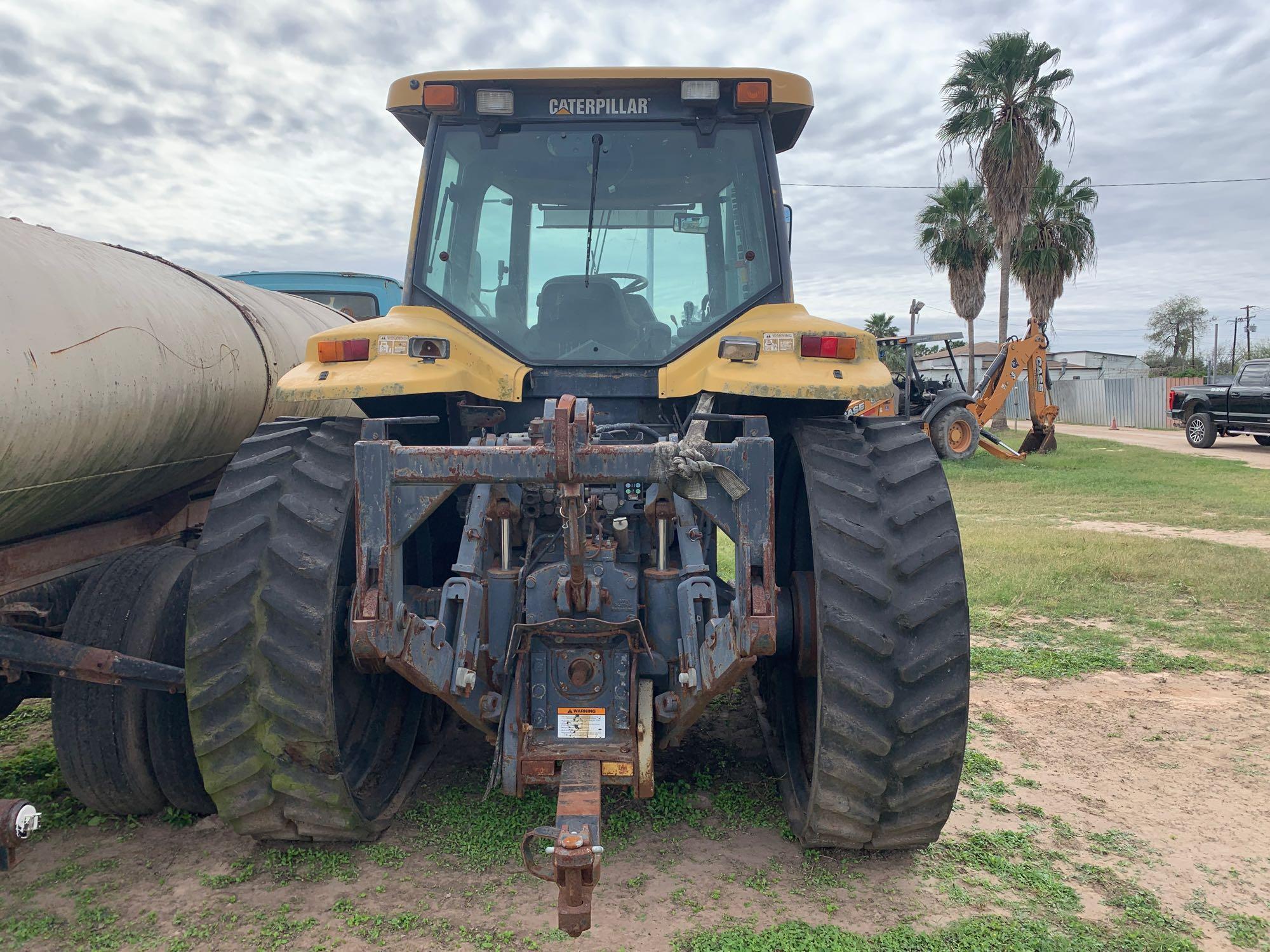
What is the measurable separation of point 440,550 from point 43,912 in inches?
71.7

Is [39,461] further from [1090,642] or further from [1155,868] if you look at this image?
[1090,642]

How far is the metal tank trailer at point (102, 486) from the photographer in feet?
9.67

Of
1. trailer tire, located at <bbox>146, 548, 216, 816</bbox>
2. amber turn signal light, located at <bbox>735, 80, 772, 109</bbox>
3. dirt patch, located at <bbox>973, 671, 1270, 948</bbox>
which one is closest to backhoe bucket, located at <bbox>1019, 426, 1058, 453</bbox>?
dirt patch, located at <bbox>973, 671, 1270, 948</bbox>

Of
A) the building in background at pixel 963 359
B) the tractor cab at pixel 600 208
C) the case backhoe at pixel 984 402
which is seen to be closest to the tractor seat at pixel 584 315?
the tractor cab at pixel 600 208

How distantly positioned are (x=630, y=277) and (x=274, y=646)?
204cm

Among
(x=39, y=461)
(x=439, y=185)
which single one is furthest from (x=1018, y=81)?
(x=39, y=461)

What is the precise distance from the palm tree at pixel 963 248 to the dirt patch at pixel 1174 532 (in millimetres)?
21237

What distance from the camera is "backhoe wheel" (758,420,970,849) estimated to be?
114 inches

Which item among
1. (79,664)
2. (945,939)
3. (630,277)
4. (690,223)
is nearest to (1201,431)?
(690,223)

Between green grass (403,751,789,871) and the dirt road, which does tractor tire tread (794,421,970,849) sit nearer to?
green grass (403,751,789,871)

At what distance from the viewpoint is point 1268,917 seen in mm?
2922

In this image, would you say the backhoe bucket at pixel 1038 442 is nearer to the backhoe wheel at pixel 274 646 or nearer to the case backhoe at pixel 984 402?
the case backhoe at pixel 984 402

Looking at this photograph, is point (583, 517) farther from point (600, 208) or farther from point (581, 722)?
point (600, 208)

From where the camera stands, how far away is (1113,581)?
7477 millimetres
